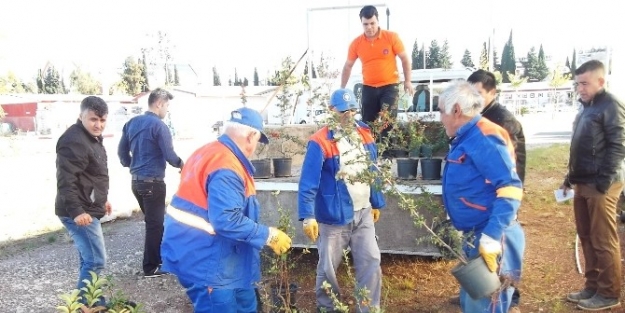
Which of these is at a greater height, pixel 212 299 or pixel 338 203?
pixel 338 203

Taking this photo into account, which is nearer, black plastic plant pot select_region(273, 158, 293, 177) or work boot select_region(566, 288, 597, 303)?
work boot select_region(566, 288, 597, 303)

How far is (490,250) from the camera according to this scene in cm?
222

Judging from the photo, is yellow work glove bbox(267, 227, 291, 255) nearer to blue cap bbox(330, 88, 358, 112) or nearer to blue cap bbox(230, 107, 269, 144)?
blue cap bbox(230, 107, 269, 144)

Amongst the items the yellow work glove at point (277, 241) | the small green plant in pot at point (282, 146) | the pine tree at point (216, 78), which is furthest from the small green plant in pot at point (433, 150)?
the pine tree at point (216, 78)

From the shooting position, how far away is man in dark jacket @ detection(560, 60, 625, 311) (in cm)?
333

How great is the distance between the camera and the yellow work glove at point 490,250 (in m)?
2.21

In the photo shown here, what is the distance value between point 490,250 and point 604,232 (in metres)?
1.80

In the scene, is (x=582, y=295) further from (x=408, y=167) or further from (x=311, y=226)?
(x=311, y=226)

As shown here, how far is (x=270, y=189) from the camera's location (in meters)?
4.61

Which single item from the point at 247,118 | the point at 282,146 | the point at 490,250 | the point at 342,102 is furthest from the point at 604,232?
the point at 282,146

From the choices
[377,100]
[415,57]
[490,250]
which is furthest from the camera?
[415,57]

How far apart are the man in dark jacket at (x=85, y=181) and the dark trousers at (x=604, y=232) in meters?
3.62

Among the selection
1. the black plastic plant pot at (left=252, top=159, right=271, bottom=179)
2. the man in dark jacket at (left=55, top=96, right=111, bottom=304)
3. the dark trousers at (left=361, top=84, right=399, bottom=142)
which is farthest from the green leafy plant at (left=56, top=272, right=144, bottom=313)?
the dark trousers at (left=361, top=84, right=399, bottom=142)

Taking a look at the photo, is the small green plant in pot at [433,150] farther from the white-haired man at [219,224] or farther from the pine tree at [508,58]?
the pine tree at [508,58]
